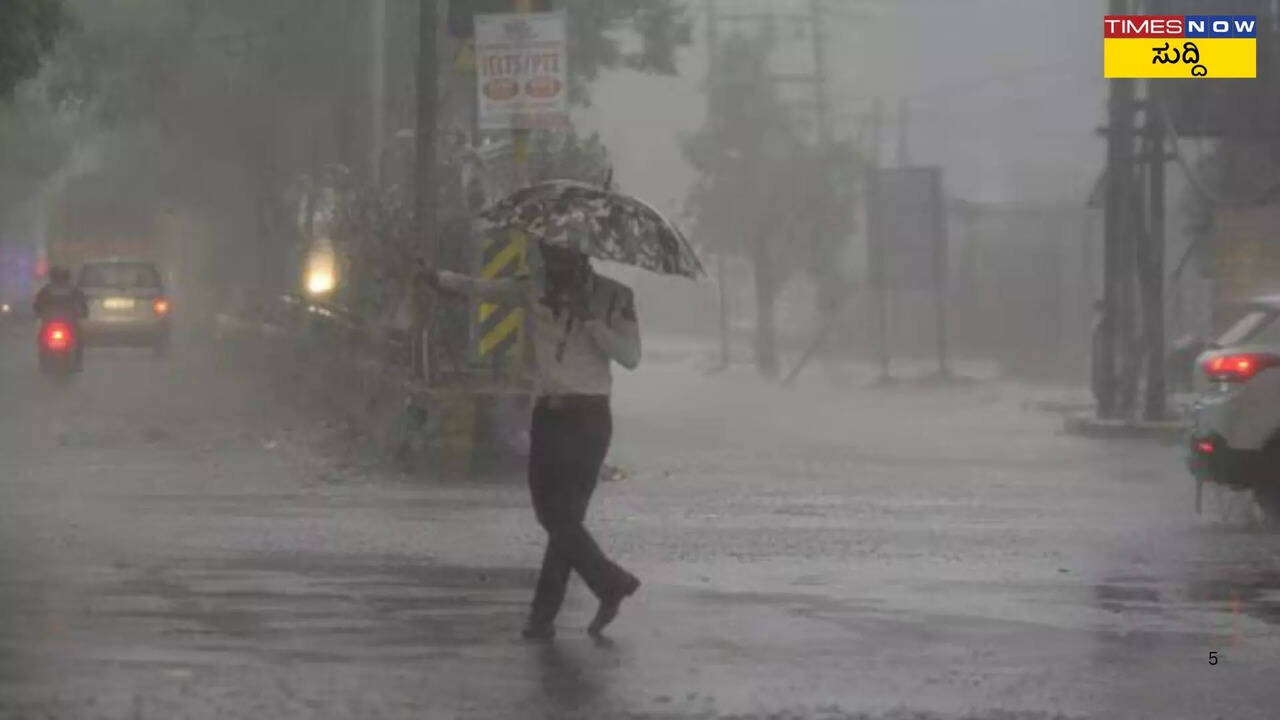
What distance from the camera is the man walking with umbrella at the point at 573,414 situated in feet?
37.3

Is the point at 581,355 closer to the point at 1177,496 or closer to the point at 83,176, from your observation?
the point at 1177,496

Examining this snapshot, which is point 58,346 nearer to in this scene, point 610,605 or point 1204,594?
point 1204,594

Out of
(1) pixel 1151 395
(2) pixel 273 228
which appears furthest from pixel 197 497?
(2) pixel 273 228

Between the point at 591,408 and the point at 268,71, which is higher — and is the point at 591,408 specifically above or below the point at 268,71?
below

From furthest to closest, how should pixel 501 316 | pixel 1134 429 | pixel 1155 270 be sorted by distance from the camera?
pixel 1155 270, pixel 1134 429, pixel 501 316

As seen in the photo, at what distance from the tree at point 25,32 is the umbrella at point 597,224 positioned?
665 inches

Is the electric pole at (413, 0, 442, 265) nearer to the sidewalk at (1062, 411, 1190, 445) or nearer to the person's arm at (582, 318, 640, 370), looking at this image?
the sidewalk at (1062, 411, 1190, 445)

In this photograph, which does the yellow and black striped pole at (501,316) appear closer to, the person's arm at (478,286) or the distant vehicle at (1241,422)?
the distant vehicle at (1241,422)

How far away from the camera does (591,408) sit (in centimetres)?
1142

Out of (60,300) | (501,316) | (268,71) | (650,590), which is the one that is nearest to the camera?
(650,590)

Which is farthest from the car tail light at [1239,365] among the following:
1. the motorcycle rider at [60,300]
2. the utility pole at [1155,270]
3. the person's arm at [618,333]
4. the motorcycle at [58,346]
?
the motorcycle at [58,346]

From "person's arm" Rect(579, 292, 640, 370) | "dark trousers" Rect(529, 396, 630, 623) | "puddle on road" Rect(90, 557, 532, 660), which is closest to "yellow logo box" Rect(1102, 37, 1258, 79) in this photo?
"puddle on road" Rect(90, 557, 532, 660)

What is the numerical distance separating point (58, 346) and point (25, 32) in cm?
1293

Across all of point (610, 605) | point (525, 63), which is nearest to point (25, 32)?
point (525, 63)
